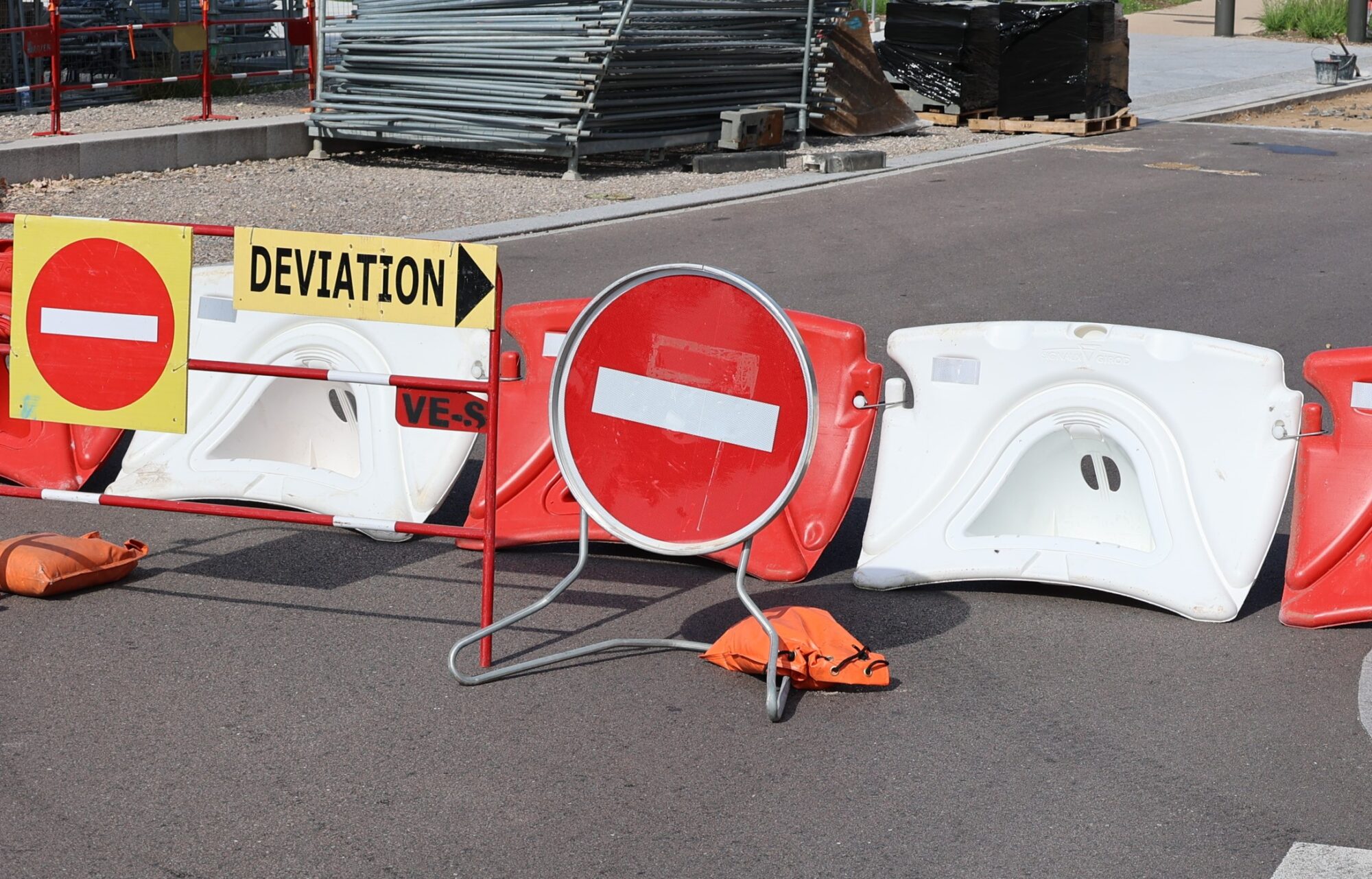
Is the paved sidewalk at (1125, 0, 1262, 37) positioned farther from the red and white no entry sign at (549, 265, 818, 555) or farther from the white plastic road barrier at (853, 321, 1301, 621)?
the red and white no entry sign at (549, 265, 818, 555)

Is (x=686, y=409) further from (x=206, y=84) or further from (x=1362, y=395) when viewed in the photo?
(x=206, y=84)

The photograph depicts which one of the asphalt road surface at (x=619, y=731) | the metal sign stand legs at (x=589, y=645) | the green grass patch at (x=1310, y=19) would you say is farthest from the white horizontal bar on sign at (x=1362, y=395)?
the green grass patch at (x=1310, y=19)

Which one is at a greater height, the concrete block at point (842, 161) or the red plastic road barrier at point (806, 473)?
the concrete block at point (842, 161)

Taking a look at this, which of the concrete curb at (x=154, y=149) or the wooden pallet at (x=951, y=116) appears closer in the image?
the concrete curb at (x=154, y=149)

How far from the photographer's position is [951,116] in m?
21.9

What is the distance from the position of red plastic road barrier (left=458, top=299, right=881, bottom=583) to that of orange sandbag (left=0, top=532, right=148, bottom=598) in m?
1.26

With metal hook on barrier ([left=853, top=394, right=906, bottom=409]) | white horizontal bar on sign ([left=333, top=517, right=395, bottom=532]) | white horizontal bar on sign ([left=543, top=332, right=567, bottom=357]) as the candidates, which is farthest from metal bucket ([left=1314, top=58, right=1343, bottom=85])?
white horizontal bar on sign ([left=333, top=517, right=395, bottom=532])

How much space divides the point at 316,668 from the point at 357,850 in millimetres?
1152

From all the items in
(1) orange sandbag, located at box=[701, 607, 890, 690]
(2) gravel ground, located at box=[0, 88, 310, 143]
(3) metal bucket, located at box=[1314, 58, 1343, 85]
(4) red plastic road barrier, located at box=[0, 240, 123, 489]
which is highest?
(3) metal bucket, located at box=[1314, 58, 1343, 85]

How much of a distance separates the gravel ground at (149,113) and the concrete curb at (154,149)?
0.71 m

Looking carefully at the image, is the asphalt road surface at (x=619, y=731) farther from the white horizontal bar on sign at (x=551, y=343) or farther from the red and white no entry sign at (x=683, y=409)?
the white horizontal bar on sign at (x=551, y=343)

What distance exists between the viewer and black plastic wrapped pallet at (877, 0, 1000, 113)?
69.7 feet

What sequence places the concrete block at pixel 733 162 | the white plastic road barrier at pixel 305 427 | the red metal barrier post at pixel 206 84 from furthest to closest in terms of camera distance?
the concrete block at pixel 733 162
the red metal barrier post at pixel 206 84
the white plastic road barrier at pixel 305 427

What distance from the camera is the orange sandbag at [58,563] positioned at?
17.0 feet
